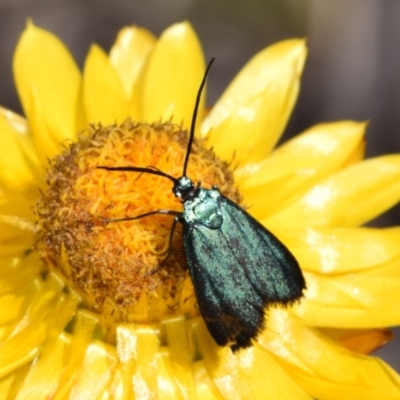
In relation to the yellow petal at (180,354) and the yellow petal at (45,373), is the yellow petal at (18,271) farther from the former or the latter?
the yellow petal at (180,354)

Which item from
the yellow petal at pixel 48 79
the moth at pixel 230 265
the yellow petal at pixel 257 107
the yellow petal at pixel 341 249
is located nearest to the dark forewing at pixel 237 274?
the moth at pixel 230 265

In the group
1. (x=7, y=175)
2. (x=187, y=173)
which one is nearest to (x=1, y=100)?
(x=7, y=175)

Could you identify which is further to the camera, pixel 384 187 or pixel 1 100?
pixel 1 100

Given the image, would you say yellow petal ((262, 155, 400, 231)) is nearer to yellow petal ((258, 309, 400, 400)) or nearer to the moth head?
yellow petal ((258, 309, 400, 400))

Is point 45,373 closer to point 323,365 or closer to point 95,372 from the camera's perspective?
point 95,372

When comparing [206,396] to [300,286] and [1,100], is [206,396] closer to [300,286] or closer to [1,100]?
[300,286]

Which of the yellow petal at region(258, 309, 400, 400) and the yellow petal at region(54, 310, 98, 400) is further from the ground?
the yellow petal at region(54, 310, 98, 400)

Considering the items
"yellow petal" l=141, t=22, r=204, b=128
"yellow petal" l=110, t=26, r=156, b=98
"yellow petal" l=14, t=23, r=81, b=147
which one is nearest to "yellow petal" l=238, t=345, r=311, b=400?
"yellow petal" l=141, t=22, r=204, b=128
